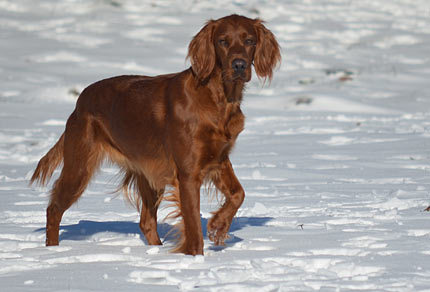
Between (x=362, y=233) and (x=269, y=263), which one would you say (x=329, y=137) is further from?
(x=269, y=263)

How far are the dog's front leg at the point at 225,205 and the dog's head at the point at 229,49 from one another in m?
0.51

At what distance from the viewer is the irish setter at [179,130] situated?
3.67 meters

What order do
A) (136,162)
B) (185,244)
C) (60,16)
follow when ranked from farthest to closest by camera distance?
(60,16) → (136,162) → (185,244)

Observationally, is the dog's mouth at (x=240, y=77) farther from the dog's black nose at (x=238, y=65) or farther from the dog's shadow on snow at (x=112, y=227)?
the dog's shadow on snow at (x=112, y=227)

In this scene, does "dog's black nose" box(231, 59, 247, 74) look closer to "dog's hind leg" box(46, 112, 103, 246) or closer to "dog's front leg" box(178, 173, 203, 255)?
"dog's front leg" box(178, 173, 203, 255)

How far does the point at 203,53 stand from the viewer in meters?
3.78

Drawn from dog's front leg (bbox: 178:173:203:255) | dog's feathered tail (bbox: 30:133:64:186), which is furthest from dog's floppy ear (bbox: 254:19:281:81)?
dog's feathered tail (bbox: 30:133:64:186)

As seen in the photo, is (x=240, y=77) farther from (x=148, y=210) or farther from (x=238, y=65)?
(x=148, y=210)

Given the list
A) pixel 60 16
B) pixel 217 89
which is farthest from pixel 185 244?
pixel 60 16

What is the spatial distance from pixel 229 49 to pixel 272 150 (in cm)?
382

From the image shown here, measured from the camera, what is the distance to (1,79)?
11.0 meters

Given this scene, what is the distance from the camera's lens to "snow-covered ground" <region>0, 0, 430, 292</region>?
3107mm

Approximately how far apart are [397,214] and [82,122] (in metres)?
1.96

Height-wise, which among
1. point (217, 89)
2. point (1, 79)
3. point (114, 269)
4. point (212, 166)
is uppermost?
point (217, 89)
